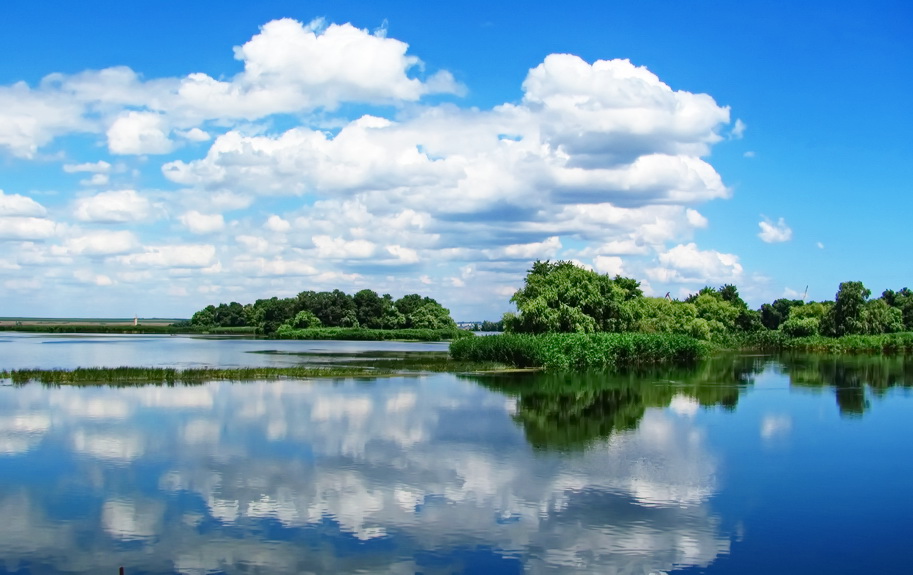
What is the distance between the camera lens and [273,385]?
3797 centimetres

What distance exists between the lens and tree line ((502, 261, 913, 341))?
57.3 meters

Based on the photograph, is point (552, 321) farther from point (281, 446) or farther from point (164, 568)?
point (164, 568)

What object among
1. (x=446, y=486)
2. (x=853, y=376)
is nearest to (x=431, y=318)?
(x=853, y=376)

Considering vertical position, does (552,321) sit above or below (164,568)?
above

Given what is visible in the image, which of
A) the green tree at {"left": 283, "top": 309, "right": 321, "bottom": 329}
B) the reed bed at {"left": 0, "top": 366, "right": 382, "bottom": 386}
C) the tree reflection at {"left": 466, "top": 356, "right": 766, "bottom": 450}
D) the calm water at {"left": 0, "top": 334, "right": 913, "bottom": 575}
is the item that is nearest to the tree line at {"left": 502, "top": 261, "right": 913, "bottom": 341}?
the tree reflection at {"left": 466, "top": 356, "right": 766, "bottom": 450}

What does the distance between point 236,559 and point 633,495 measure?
26.5 ft

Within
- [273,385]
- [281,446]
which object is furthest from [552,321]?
[281,446]

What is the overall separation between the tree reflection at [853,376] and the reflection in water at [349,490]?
1271 cm

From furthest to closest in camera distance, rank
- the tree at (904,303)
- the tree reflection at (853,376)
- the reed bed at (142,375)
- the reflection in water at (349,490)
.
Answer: the tree at (904,303)
the reed bed at (142,375)
the tree reflection at (853,376)
the reflection in water at (349,490)

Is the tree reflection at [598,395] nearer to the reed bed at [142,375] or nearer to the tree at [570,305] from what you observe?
the tree at [570,305]

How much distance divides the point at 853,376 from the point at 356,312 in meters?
89.7

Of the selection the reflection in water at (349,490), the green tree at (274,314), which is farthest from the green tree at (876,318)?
the green tree at (274,314)

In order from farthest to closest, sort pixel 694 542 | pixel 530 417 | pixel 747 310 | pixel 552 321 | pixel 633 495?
pixel 747 310 < pixel 552 321 < pixel 530 417 < pixel 633 495 < pixel 694 542

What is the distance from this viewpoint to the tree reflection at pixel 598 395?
24659 millimetres
